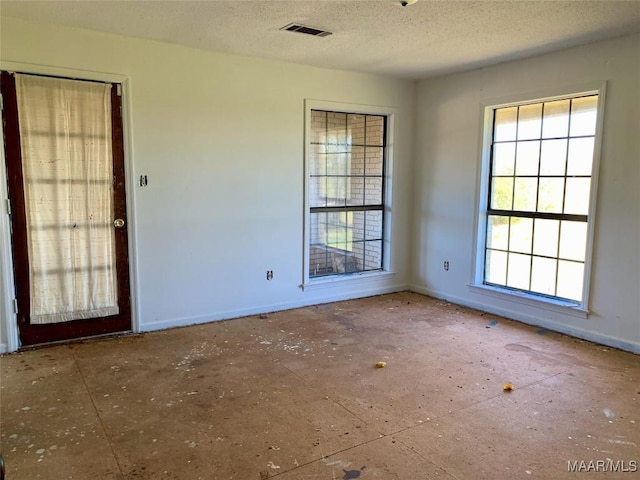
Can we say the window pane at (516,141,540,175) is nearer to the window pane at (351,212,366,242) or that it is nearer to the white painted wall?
the white painted wall

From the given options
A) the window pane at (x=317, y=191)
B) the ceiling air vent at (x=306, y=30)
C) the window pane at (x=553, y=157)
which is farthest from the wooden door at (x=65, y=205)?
the window pane at (x=553, y=157)

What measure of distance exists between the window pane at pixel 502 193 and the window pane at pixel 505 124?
421 mm

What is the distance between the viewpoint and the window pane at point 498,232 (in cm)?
481

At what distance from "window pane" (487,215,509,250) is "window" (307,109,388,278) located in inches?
49.7

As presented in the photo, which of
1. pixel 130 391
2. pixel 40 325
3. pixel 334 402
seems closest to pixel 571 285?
pixel 334 402

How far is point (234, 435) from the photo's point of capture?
2.52 meters

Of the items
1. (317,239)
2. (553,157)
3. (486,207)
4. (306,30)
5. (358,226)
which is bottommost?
(317,239)

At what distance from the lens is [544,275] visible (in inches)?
176

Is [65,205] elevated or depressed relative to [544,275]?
elevated

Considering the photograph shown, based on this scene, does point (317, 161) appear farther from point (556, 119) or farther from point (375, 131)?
point (556, 119)

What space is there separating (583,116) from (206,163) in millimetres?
3398

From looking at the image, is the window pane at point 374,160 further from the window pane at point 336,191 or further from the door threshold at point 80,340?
the door threshold at point 80,340

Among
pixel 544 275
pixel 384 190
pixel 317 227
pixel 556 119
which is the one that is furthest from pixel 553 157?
pixel 317 227

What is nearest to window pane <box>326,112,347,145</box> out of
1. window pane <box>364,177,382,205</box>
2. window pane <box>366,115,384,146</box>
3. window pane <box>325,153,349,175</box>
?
window pane <box>325,153,349,175</box>
